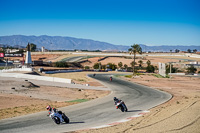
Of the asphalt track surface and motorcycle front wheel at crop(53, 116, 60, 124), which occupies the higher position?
motorcycle front wheel at crop(53, 116, 60, 124)

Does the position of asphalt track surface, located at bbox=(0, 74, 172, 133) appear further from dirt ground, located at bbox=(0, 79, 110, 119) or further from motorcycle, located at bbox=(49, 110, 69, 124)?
dirt ground, located at bbox=(0, 79, 110, 119)

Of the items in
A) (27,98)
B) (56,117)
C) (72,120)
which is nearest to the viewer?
(56,117)

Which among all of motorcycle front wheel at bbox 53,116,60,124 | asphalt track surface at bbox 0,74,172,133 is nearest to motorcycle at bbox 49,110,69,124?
motorcycle front wheel at bbox 53,116,60,124

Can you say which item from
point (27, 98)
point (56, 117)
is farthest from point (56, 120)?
point (27, 98)

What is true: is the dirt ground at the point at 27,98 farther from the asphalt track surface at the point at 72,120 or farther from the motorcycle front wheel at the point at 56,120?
the motorcycle front wheel at the point at 56,120

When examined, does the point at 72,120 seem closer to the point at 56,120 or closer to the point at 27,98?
the point at 56,120

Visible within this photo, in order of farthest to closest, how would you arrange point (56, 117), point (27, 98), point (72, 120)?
point (27, 98) → point (72, 120) → point (56, 117)

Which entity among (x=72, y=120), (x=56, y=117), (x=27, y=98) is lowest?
(x=72, y=120)

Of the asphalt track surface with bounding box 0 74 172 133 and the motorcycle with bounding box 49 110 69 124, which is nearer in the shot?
the asphalt track surface with bounding box 0 74 172 133

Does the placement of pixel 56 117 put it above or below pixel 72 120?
above

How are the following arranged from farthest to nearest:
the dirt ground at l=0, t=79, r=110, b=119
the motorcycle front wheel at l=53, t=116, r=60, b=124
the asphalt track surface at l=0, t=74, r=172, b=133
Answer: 1. the dirt ground at l=0, t=79, r=110, b=119
2. the motorcycle front wheel at l=53, t=116, r=60, b=124
3. the asphalt track surface at l=0, t=74, r=172, b=133

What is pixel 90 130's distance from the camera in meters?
16.2

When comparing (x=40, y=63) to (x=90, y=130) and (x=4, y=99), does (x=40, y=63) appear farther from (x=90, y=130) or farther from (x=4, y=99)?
(x=90, y=130)

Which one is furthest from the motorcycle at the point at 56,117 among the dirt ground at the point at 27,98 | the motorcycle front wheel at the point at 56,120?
the dirt ground at the point at 27,98
